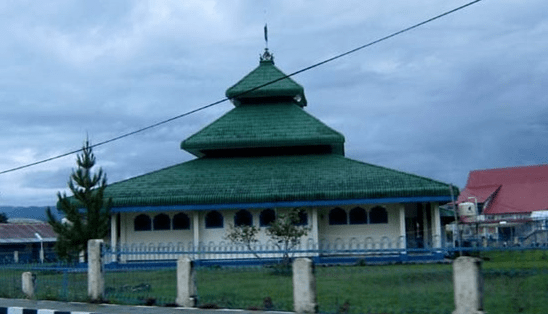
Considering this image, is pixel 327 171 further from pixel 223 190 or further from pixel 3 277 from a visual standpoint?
pixel 3 277

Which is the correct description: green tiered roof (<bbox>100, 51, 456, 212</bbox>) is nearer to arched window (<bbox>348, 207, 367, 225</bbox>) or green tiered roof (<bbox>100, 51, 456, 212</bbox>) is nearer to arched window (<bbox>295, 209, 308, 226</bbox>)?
arched window (<bbox>295, 209, 308, 226</bbox>)

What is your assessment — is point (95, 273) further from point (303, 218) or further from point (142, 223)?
point (142, 223)

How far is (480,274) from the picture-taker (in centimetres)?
1066

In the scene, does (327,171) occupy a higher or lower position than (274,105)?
lower

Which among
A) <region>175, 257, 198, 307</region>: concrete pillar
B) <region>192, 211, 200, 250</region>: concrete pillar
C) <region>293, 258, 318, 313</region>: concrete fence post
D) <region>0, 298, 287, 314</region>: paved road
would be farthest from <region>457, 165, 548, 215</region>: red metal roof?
<region>293, 258, 318, 313</region>: concrete fence post

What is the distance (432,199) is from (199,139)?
9.38 metres

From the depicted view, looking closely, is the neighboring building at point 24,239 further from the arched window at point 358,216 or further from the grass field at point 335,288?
the grass field at point 335,288

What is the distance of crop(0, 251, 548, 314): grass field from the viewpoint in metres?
11.6

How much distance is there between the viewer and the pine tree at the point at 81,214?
960 inches

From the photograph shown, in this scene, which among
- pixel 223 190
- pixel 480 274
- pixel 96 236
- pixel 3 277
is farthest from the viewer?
pixel 223 190

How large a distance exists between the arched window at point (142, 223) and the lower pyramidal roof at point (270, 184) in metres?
1.26

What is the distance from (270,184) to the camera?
88.2ft

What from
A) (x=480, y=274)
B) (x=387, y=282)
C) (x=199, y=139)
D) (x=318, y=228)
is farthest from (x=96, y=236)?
(x=480, y=274)

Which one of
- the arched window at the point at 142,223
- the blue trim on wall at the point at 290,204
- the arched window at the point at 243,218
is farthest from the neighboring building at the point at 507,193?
the arched window at the point at 142,223
